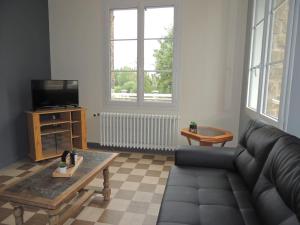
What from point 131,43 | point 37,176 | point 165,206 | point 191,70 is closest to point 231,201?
point 165,206

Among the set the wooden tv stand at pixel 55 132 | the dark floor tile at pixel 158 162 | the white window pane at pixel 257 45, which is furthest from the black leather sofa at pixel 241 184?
the wooden tv stand at pixel 55 132

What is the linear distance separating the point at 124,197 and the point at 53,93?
2.03 metres

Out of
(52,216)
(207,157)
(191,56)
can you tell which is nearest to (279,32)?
(207,157)

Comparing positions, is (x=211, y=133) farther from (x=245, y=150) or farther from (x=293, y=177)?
(x=293, y=177)

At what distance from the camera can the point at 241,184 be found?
1.87 metres

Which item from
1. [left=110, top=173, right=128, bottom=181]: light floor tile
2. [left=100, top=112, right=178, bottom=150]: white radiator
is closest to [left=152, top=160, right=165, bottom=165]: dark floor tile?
[left=100, top=112, right=178, bottom=150]: white radiator

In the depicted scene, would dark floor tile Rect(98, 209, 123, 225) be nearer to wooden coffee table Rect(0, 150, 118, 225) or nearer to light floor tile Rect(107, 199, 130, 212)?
light floor tile Rect(107, 199, 130, 212)

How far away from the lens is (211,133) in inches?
123

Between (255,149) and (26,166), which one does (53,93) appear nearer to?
(26,166)

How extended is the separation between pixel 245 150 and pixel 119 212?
132 centimetres

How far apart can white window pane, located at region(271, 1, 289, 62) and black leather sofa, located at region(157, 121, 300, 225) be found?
67 centimetres

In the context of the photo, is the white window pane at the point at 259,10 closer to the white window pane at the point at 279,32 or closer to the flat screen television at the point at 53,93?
the white window pane at the point at 279,32

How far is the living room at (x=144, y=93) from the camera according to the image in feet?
A: 6.68

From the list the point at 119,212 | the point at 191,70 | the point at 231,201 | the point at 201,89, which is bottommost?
the point at 119,212
